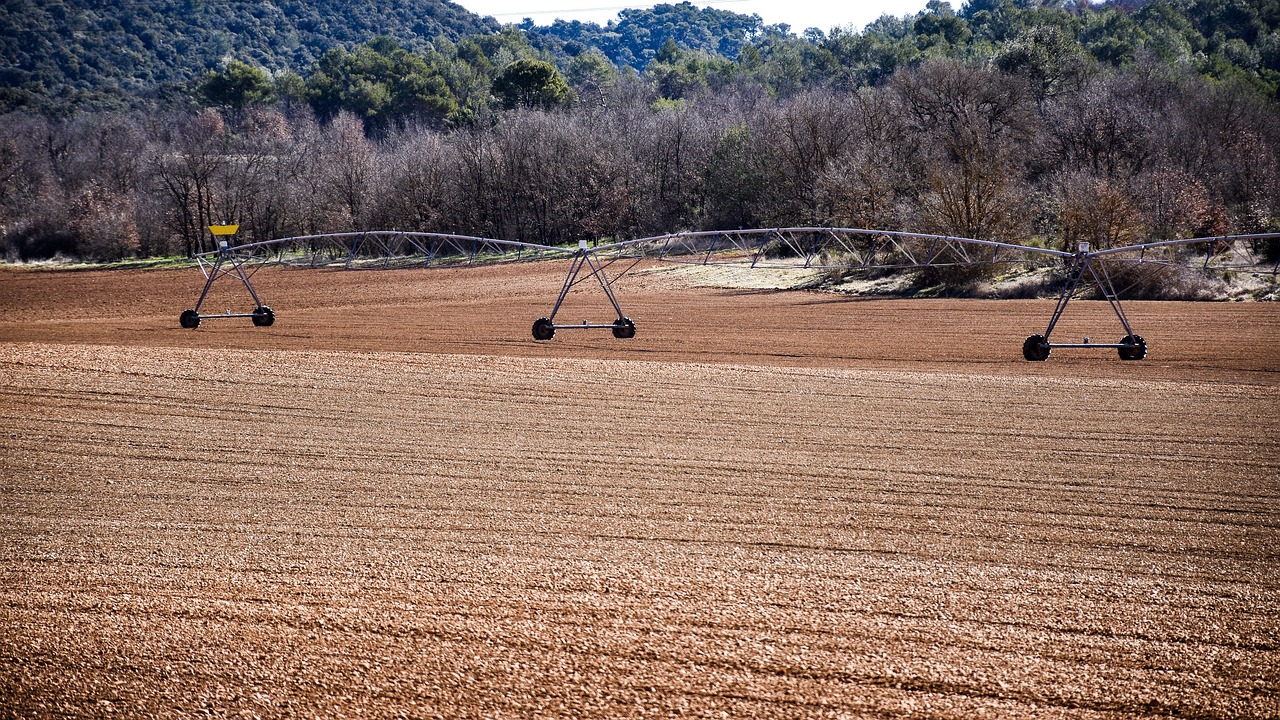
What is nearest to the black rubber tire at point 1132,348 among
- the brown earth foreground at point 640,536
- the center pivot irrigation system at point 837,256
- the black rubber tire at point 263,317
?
the center pivot irrigation system at point 837,256

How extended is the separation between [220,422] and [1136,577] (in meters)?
13.9

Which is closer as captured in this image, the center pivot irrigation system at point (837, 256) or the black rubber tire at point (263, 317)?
the center pivot irrigation system at point (837, 256)

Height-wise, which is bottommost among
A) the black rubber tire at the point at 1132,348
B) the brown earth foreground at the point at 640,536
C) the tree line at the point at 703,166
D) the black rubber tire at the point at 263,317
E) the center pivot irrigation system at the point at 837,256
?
the brown earth foreground at the point at 640,536

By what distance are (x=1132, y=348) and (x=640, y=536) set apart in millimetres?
15640

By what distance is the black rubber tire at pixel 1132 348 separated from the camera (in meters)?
21.5

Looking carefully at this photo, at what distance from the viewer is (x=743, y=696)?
291 inches

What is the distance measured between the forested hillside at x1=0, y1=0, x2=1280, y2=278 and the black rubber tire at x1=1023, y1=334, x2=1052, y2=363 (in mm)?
16934

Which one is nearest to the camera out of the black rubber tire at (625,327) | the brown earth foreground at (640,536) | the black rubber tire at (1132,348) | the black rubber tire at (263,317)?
the brown earth foreground at (640,536)

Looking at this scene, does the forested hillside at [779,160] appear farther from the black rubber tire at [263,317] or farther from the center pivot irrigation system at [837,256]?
the black rubber tire at [263,317]

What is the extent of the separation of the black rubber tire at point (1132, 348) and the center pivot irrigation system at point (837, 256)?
22mm

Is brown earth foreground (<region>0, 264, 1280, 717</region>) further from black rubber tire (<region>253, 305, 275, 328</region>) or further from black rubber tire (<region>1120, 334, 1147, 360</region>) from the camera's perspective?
black rubber tire (<region>253, 305, 275, 328</region>)

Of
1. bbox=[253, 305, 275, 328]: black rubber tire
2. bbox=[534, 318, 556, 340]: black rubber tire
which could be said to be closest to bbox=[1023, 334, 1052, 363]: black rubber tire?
bbox=[534, 318, 556, 340]: black rubber tire

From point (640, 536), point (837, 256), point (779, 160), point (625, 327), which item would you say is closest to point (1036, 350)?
point (625, 327)

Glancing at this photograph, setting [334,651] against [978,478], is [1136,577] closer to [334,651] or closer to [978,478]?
[978,478]
